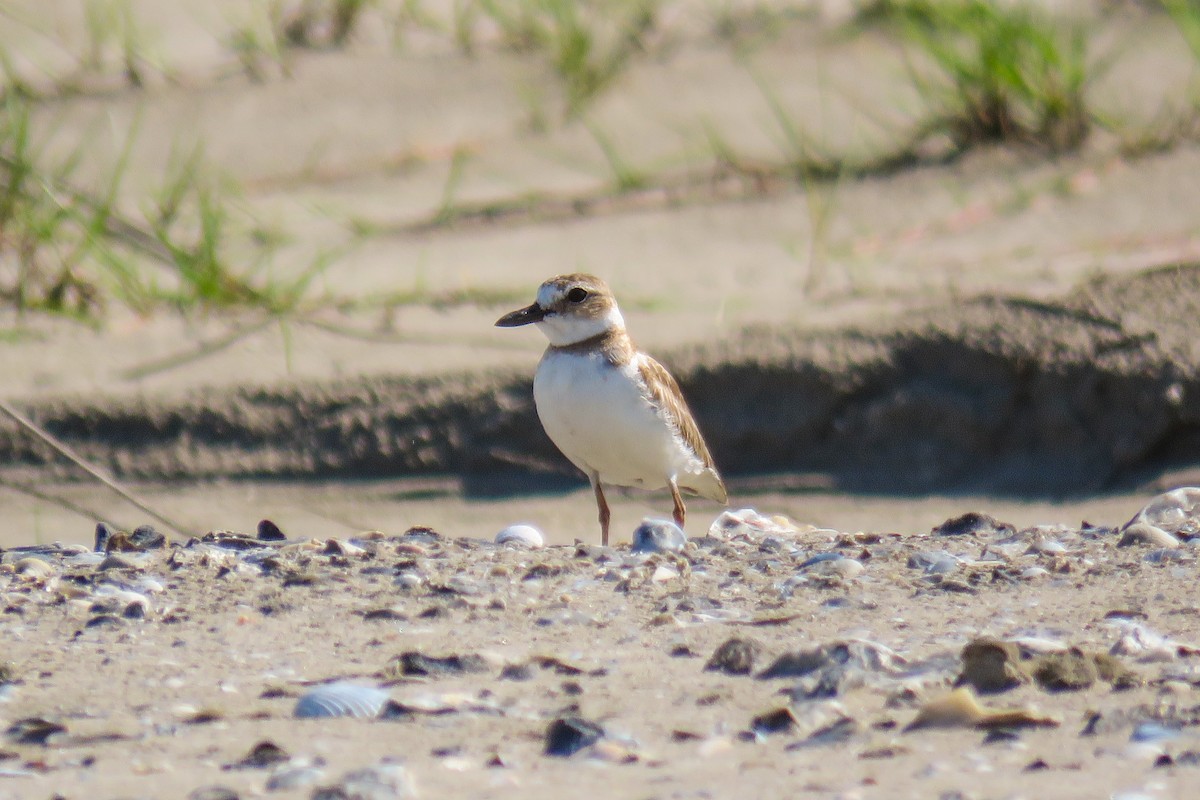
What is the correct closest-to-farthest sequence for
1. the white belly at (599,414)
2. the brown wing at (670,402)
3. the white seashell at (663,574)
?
the white seashell at (663,574) < the white belly at (599,414) < the brown wing at (670,402)

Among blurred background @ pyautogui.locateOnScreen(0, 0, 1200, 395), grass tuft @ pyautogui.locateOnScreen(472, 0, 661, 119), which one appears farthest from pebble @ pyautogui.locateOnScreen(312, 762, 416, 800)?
grass tuft @ pyautogui.locateOnScreen(472, 0, 661, 119)

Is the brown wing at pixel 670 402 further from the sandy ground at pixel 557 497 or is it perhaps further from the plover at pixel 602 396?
the sandy ground at pixel 557 497

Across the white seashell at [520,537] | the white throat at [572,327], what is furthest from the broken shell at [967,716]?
the white throat at [572,327]

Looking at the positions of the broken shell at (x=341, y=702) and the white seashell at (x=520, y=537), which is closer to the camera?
the broken shell at (x=341, y=702)

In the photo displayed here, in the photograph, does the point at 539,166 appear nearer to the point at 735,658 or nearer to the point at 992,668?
the point at 735,658

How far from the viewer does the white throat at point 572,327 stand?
15.6 ft

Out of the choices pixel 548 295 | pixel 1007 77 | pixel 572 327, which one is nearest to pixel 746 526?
pixel 572 327

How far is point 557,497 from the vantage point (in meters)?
5.95

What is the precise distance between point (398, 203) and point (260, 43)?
1665 millimetres

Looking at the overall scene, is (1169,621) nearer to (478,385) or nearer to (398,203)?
(478,385)

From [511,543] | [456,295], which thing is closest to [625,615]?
[511,543]

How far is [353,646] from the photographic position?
3.19 metres

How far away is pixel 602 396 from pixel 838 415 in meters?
1.59

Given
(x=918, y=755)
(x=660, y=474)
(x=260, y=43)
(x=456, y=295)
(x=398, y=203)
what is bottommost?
(x=918, y=755)
